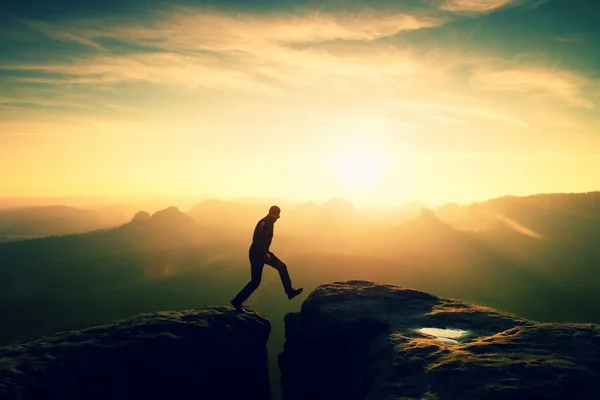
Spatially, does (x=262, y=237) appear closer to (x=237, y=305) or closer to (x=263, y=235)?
(x=263, y=235)

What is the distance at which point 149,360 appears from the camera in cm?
1245

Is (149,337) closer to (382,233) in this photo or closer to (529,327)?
(529,327)

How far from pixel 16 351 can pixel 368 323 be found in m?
11.0

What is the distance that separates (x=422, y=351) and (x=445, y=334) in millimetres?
2233

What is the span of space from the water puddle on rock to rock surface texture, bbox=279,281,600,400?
0.03m

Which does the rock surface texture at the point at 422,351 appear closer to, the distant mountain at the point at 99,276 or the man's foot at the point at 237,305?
the man's foot at the point at 237,305

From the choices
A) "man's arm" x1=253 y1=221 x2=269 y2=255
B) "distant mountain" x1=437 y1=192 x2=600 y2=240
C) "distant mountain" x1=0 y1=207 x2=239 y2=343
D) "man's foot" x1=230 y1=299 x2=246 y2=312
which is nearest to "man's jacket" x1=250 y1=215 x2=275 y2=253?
"man's arm" x1=253 y1=221 x2=269 y2=255

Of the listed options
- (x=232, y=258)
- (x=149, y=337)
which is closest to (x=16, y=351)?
(x=149, y=337)

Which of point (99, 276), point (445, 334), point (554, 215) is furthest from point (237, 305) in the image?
point (554, 215)

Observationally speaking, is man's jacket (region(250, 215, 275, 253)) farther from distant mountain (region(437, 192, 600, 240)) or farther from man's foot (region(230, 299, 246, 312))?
distant mountain (region(437, 192, 600, 240))

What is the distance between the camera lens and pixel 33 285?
357 feet

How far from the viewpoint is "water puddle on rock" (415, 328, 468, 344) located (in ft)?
39.7

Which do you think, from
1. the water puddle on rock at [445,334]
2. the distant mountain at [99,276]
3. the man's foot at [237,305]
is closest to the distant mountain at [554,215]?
the distant mountain at [99,276]

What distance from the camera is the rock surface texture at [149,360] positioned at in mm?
10625
